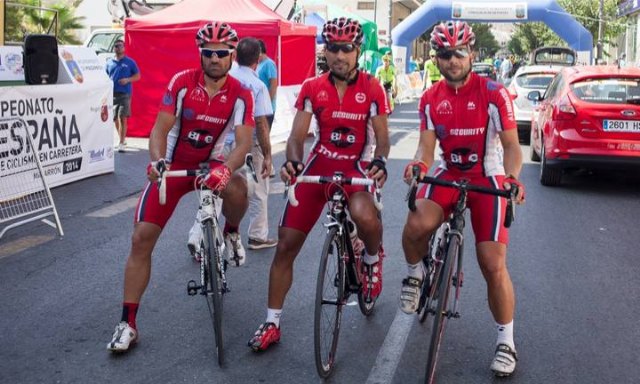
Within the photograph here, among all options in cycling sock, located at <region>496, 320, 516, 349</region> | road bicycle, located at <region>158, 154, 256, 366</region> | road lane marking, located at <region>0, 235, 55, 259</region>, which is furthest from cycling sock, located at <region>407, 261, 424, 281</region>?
road lane marking, located at <region>0, 235, 55, 259</region>

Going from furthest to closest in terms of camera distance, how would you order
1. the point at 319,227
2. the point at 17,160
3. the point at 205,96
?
the point at 17,160
the point at 319,227
the point at 205,96

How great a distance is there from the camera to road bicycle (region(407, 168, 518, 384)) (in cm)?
443

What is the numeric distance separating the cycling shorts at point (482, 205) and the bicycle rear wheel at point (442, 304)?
0.70 ft

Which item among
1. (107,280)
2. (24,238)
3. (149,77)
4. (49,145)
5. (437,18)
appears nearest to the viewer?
(107,280)

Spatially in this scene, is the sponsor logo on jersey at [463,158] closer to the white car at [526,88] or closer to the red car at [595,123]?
the red car at [595,123]

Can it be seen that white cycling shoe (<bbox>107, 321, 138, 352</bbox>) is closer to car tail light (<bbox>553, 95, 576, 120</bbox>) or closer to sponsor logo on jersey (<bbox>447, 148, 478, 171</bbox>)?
sponsor logo on jersey (<bbox>447, 148, 478, 171</bbox>)

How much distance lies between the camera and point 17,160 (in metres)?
10.1

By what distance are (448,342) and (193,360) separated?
1.57 metres

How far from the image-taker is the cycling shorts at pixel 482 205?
188 inches

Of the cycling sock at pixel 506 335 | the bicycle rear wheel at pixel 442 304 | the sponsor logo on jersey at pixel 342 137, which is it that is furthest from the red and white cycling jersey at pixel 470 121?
the cycling sock at pixel 506 335

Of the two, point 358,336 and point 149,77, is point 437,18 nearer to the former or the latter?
point 149,77

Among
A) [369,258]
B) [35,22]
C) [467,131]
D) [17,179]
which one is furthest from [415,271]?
[35,22]

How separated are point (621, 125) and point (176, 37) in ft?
30.6

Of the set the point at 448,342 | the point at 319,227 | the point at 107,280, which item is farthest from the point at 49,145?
the point at 448,342
